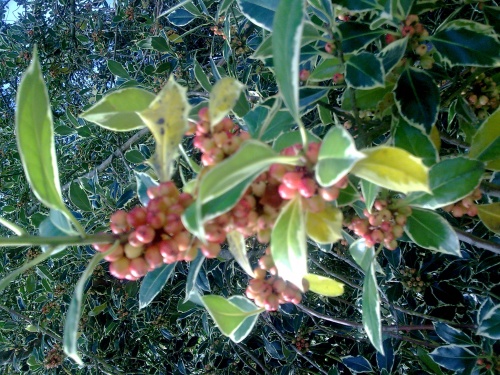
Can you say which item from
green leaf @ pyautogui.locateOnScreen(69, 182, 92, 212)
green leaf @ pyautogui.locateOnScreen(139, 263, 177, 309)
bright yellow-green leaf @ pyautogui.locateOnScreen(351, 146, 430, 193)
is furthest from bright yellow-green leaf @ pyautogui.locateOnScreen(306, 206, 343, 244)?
green leaf @ pyautogui.locateOnScreen(69, 182, 92, 212)

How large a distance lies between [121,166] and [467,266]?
6.39 ft

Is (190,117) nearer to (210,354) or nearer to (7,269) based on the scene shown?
(210,354)

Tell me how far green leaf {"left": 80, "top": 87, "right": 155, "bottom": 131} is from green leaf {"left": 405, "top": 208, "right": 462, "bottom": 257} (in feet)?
1.77

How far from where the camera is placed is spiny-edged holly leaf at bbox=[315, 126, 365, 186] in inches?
17.8

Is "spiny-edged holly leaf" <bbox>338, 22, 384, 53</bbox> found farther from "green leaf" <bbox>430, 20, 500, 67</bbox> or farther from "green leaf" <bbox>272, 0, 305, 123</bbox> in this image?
"green leaf" <bbox>272, 0, 305, 123</bbox>

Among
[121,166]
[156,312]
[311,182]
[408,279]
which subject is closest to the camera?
[311,182]

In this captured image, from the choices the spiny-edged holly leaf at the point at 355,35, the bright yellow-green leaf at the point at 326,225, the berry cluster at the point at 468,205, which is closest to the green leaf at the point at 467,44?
the spiny-edged holly leaf at the point at 355,35

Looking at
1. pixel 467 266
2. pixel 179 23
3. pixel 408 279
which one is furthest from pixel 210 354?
pixel 179 23

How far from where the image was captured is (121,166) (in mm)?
2664

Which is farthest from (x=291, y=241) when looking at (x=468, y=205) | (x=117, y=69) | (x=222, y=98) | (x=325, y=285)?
(x=117, y=69)

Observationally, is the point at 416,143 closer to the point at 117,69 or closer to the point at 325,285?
the point at 325,285

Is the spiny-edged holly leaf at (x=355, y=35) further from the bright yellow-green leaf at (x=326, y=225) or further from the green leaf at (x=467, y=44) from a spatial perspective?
the bright yellow-green leaf at (x=326, y=225)

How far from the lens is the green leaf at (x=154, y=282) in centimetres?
93

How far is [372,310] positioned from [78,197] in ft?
4.46
